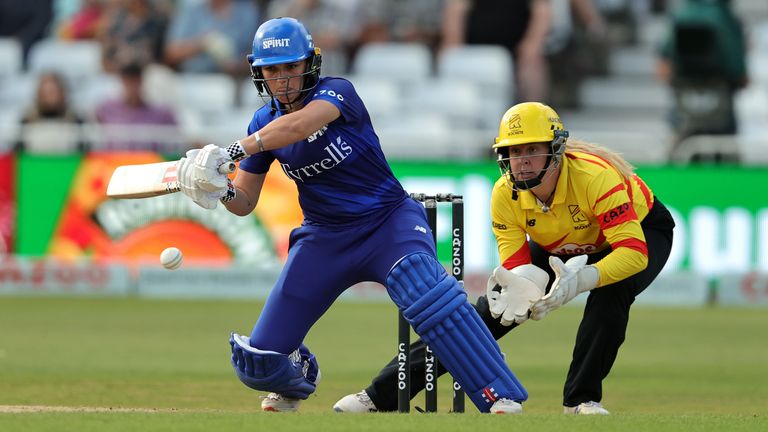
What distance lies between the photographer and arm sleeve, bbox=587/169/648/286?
663cm

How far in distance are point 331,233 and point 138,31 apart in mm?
10536

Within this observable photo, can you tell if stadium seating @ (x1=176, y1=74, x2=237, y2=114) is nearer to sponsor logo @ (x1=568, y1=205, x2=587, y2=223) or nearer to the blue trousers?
the blue trousers

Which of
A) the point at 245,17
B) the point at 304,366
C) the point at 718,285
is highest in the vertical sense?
the point at 245,17

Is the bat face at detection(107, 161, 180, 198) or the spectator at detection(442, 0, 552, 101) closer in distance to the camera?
the bat face at detection(107, 161, 180, 198)

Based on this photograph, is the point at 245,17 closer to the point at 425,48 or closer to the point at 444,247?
the point at 425,48

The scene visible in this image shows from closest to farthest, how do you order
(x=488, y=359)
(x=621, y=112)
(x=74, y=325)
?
1. (x=488, y=359)
2. (x=74, y=325)
3. (x=621, y=112)

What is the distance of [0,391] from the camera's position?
Answer: 8086mm

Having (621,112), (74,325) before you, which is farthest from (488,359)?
(621,112)

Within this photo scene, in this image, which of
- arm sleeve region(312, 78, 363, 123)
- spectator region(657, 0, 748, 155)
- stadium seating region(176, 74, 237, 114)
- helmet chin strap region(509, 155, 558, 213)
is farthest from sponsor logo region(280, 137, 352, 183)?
stadium seating region(176, 74, 237, 114)

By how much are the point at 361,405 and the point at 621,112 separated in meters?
11.7

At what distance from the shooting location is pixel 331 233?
6.73 metres

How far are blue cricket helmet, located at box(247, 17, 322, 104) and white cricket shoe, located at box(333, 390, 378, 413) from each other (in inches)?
57.7

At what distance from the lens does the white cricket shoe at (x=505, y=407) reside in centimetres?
637

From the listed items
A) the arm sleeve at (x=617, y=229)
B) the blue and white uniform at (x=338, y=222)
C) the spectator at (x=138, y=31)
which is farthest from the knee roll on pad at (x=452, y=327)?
the spectator at (x=138, y=31)
